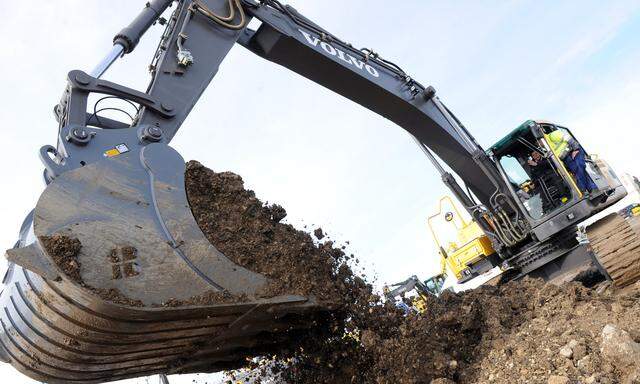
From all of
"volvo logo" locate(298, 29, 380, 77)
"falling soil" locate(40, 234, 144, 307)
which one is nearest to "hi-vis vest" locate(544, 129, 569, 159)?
"volvo logo" locate(298, 29, 380, 77)

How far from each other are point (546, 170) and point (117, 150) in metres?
5.41

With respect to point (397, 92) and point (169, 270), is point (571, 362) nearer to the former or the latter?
point (169, 270)

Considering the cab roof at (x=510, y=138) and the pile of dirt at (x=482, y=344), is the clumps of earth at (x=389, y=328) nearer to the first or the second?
the pile of dirt at (x=482, y=344)

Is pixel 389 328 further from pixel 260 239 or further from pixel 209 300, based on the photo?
pixel 209 300

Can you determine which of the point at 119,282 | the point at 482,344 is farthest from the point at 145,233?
the point at 482,344

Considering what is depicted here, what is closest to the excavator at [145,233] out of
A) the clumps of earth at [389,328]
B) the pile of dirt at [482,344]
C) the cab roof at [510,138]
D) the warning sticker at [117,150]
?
the warning sticker at [117,150]

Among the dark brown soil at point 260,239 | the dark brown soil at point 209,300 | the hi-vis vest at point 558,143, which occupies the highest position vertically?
the hi-vis vest at point 558,143

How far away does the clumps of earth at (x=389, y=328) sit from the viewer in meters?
3.28

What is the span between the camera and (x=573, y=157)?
6617 millimetres

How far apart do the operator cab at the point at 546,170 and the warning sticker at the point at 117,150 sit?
4.88 m

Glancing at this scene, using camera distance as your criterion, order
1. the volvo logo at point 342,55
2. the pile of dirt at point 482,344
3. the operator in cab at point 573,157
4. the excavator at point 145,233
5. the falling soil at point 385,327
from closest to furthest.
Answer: the excavator at point 145,233 < the pile of dirt at point 482,344 < the falling soil at point 385,327 < the volvo logo at point 342,55 < the operator in cab at point 573,157

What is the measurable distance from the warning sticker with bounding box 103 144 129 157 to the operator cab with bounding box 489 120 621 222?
4875 millimetres

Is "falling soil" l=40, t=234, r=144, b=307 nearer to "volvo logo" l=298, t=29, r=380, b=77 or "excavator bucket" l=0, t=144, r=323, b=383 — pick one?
"excavator bucket" l=0, t=144, r=323, b=383

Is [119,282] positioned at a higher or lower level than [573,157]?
lower
